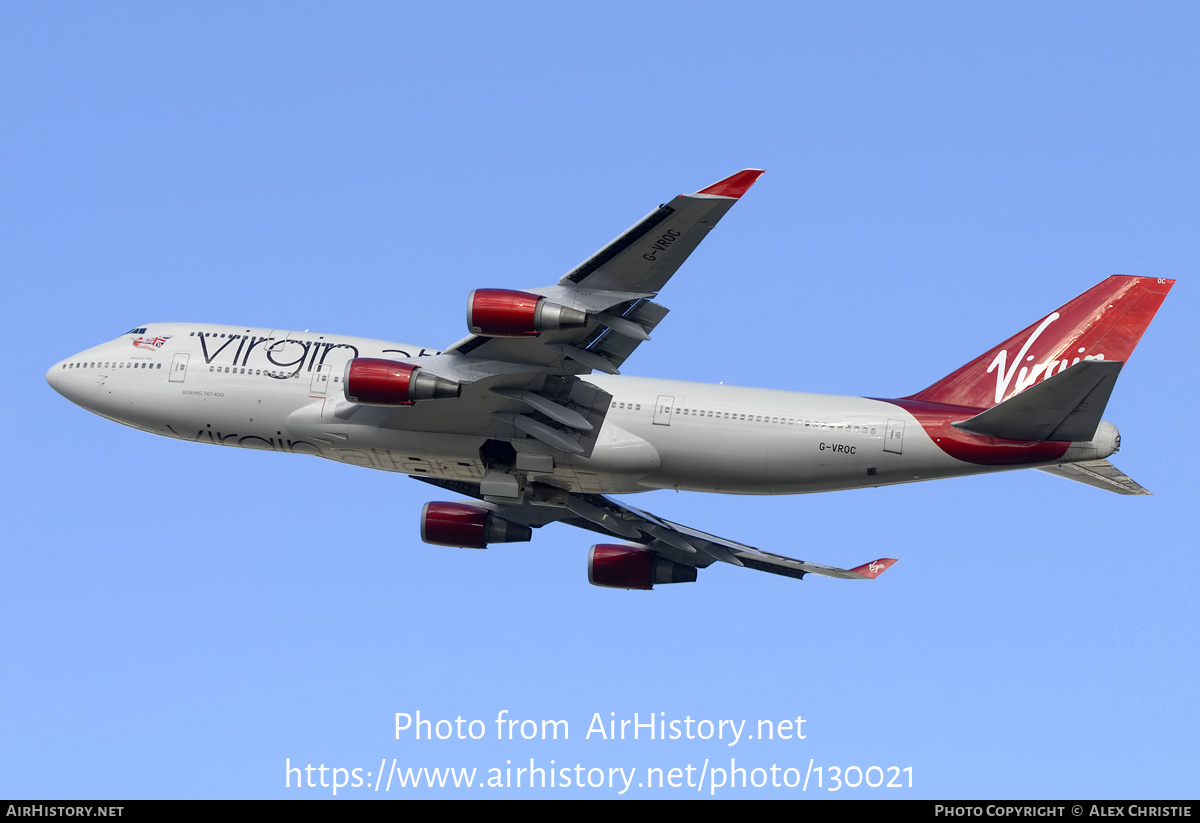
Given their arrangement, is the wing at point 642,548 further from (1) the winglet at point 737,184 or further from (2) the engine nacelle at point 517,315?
(1) the winglet at point 737,184

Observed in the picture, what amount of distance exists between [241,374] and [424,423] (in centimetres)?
584

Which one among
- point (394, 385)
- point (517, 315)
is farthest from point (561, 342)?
point (394, 385)

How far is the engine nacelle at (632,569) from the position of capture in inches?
1797

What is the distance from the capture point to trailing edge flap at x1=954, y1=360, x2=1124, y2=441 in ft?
115

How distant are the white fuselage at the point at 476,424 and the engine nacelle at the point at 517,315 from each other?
15.2 feet

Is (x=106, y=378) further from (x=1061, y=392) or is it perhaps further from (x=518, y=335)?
(x=1061, y=392)

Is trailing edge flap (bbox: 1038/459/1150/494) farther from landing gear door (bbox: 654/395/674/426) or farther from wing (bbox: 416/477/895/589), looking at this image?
landing gear door (bbox: 654/395/674/426)

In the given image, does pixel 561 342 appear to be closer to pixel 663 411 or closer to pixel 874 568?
pixel 663 411
